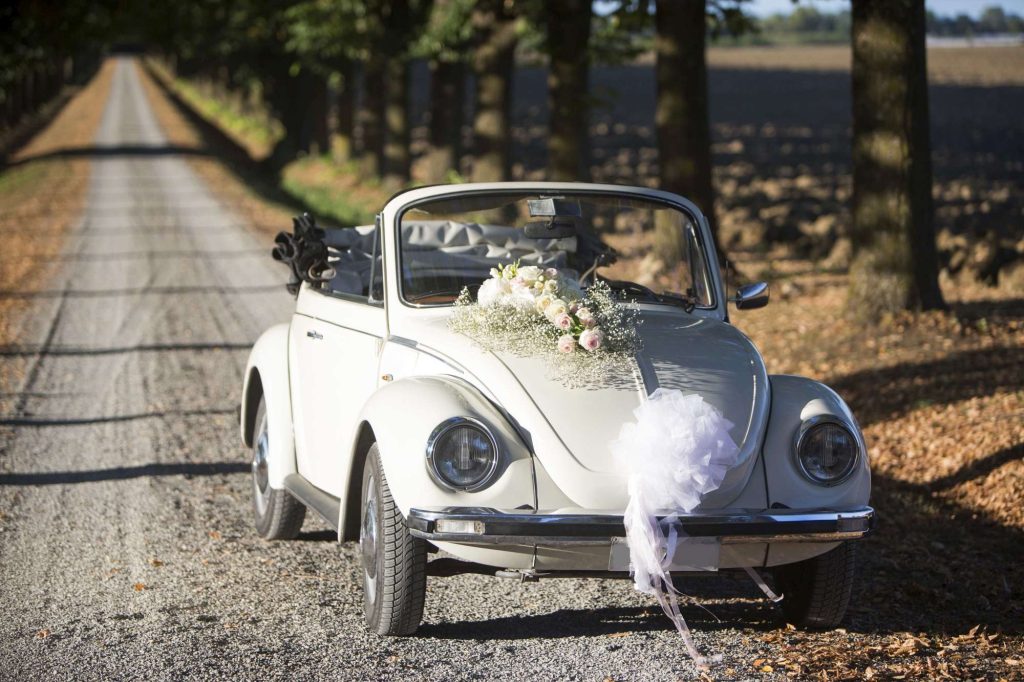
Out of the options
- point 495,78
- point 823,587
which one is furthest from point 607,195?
point 495,78

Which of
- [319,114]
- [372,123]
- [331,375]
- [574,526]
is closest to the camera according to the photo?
[574,526]

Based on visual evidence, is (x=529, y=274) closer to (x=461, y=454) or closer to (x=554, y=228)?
(x=554, y=228)

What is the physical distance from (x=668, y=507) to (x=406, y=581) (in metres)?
1.09

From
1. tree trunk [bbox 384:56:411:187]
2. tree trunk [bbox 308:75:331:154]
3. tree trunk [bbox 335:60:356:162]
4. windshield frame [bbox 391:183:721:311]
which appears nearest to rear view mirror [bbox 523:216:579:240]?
windshield frame [bbox 391:183:721:311]

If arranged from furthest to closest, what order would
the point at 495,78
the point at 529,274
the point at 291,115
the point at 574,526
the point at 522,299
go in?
the point at 291,115 → the point at 495,78 → the point at 529,274 → the point at 522,299 → the point at 574,526

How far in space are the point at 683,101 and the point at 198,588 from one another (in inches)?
413

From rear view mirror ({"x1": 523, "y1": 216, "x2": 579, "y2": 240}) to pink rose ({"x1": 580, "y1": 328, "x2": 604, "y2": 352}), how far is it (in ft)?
4.51

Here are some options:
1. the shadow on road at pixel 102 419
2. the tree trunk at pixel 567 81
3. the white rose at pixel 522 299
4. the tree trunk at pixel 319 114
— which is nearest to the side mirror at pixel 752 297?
the white rose at pixel 522 299

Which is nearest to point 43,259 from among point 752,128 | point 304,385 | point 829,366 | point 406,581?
point 829,366

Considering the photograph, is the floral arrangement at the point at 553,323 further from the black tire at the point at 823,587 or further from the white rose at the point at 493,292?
the black tire at the point at 823,587

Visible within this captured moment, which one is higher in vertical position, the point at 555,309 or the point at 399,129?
the point at 555,309

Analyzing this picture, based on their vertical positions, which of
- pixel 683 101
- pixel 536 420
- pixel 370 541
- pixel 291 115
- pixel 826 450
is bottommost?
pixel 370 541

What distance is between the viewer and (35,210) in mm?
27875

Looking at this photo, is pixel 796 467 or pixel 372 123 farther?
pixel 372 123
